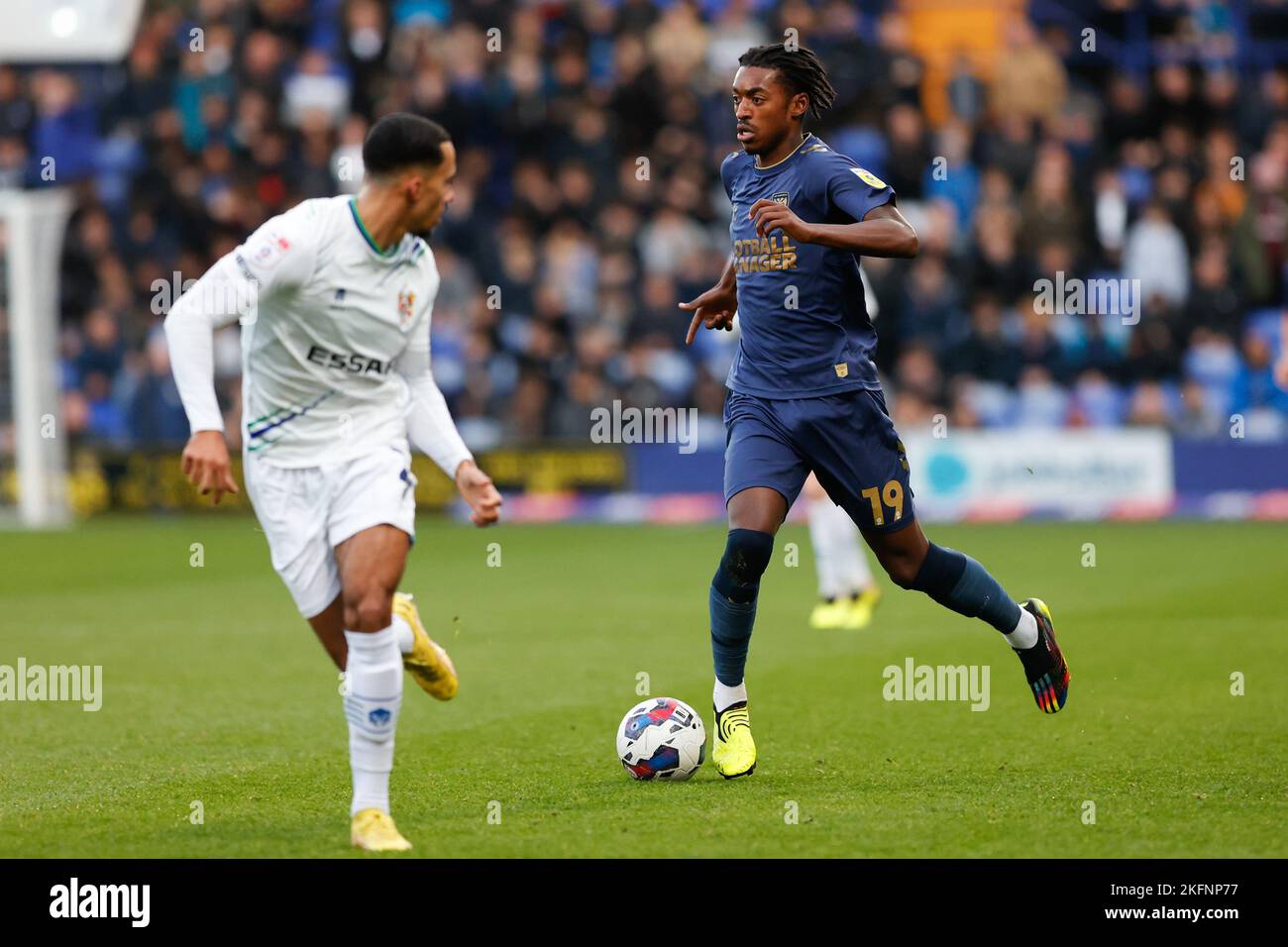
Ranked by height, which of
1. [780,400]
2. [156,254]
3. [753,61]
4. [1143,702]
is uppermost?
[156,254]

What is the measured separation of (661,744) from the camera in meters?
6.91

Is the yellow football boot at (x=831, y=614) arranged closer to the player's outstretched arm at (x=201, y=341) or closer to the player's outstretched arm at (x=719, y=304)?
the player's outstretched arm at (x=719, y=304)

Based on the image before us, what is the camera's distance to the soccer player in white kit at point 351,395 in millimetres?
5742

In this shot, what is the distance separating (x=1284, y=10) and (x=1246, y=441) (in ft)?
21.5

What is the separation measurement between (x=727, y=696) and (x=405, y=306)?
82.7 inches

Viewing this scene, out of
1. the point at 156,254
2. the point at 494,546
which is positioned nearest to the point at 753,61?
the point at 494,546

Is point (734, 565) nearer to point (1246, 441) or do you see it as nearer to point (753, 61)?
point (753, 61)

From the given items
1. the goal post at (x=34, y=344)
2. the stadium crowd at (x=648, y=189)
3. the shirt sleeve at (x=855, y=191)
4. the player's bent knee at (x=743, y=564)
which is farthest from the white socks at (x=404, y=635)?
the goal post at (x=34, y=344)

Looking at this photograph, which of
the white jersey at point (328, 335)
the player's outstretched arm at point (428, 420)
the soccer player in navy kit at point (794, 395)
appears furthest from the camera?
the soccer player in navy kit at point (794, 395)

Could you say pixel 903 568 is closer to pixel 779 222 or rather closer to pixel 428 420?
pixel 779 222

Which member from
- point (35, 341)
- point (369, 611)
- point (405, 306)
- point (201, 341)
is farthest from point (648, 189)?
point (369, 611)

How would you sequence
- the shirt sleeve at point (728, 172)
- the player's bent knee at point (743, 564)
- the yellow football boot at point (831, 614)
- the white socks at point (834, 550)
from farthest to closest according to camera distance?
the white socks at point (834, 550)
the yellow football boot at point (831, 614)
the shirt sleeve at point (728, 172)
the player's bent knee at point (743, 564)

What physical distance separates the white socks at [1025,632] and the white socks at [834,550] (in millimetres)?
4585

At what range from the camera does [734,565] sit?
23.1ft
